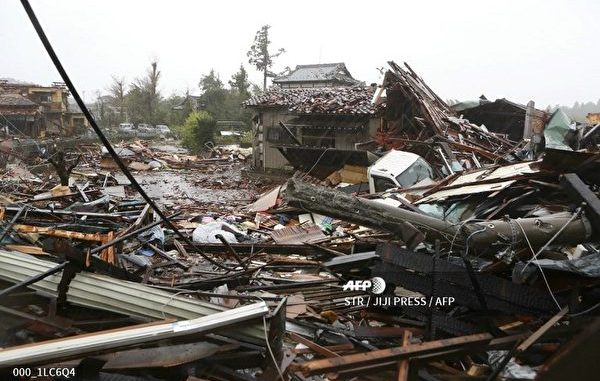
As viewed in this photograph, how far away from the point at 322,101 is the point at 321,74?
19995 mm

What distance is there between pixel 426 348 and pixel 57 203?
33.3 feet

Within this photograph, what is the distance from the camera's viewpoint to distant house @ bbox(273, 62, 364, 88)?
35688 mm

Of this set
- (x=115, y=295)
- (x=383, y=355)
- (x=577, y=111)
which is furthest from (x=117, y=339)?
(x=577, y=111)

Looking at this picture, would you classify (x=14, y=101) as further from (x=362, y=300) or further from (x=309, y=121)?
(x=362, y=300)

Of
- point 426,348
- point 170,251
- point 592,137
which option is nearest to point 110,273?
point 426,348

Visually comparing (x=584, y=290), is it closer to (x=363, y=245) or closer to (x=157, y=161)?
(x=363, y=245)

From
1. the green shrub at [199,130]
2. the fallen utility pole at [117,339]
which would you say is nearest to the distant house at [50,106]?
the green shrub at [199,130]

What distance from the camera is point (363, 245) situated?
209 inches

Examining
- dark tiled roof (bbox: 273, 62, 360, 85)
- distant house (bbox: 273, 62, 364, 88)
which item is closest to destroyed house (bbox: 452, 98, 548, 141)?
distant house (bbox: 273, 62, 364, 88)

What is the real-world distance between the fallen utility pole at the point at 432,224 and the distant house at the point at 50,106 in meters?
35.8

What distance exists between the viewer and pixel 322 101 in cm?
1855

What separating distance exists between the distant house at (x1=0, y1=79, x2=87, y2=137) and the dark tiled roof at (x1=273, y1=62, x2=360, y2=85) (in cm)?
2048

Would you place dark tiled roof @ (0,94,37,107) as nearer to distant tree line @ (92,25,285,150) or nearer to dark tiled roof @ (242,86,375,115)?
distant tree line @ (92,25,285,150)

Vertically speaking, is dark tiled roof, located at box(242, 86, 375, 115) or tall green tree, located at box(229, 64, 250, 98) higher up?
tall green tree, located at box(229, 64, 250, 98)
